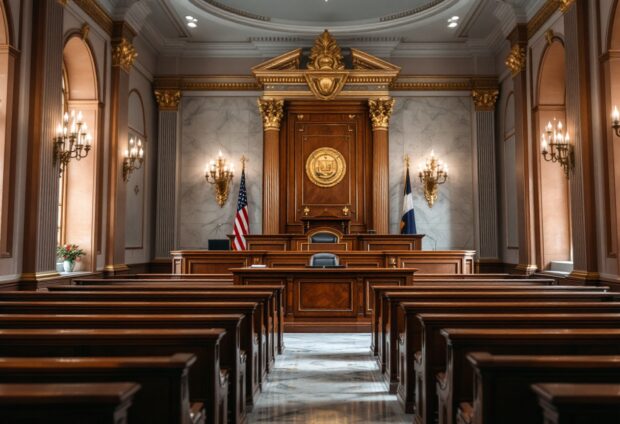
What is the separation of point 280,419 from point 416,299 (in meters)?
1.49

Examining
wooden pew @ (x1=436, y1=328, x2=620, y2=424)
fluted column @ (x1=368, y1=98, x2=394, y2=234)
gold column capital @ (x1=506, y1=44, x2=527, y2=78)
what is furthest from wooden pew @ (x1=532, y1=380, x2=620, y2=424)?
fluted column @ (x1=368, y1=98, x2=394, y2=234)

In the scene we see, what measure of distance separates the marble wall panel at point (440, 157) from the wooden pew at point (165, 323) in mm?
9055

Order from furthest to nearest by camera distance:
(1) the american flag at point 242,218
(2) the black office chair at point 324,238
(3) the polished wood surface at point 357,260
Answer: (1) the american flag at point 242,218 → (2) the black office chair at point 324,238 → (3) the polished wood surface at point 357,260

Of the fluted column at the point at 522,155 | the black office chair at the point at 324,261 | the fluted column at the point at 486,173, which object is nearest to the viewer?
the black office chair at the point at 324,261

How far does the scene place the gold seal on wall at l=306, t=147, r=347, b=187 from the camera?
1222 centimetres

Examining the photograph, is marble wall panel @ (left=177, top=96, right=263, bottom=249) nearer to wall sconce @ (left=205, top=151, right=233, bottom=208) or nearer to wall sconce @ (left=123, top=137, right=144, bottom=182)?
wall sconce @ (left=205, top=151, right=233, bottom=208)

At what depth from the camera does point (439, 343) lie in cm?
346

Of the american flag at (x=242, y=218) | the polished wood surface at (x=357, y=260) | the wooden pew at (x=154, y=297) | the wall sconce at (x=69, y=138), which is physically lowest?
the wooden pew at (x=154, y=297)

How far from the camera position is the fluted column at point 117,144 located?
9375 mm

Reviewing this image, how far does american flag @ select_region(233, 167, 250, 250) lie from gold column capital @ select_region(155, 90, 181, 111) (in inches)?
84.5

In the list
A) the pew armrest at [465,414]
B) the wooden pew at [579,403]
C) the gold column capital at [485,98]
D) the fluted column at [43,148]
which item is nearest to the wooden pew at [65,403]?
the wooden pew at [579,403]

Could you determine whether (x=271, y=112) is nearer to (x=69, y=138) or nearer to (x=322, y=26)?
(x=322, y=26)

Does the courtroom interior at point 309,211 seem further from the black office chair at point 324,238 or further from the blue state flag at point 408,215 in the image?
the blue state flag at point 408,215

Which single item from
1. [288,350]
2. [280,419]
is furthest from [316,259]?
[280,419]
